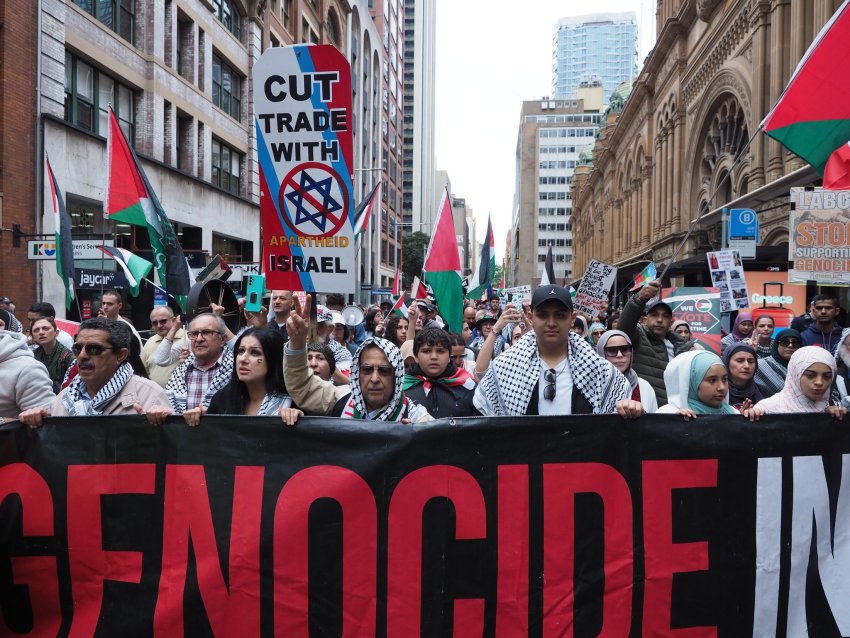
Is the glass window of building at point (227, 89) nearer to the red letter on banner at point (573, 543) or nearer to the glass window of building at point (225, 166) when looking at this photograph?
the glass window of building at point (225, 166)

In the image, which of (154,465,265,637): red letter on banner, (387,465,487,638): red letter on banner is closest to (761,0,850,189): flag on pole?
(387,465,487,638): red letter on banner

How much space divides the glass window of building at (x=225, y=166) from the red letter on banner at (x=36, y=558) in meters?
24.3

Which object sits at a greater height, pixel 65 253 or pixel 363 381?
pixel 65 253

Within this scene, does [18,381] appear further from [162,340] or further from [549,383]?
[549,383]

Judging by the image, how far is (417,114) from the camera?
14088 centimetres

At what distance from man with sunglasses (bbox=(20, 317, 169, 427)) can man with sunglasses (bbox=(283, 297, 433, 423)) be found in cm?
71

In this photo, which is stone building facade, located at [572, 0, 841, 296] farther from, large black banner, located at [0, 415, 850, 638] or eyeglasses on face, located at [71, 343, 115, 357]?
Result: eyeglasses on face, located at [71, 343, 115, 357]

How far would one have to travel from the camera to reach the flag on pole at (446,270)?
24.6 ft

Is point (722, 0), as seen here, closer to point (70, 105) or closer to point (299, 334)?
point (70, 105)

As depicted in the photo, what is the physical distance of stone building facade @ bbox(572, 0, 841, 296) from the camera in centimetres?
2025

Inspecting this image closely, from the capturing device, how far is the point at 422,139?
143500 mm

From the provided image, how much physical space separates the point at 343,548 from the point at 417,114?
472 ft

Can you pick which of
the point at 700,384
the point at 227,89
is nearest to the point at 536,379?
the point at 700,384

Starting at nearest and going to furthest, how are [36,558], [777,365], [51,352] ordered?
[36,558] < [777,365] < [51,352]
